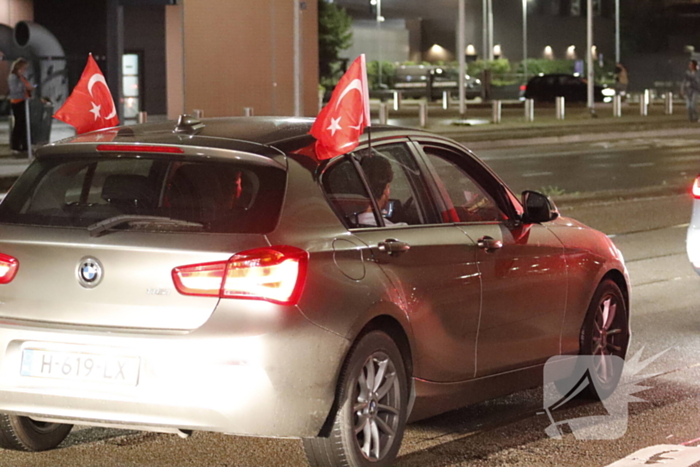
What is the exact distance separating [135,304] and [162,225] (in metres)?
0.33

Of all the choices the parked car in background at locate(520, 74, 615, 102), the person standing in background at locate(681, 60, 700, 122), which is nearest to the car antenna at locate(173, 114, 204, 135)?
the person standing in background at locate(681, 60, 700, 122)

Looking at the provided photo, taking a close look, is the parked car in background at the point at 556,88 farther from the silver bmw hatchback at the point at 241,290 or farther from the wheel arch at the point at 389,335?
the wheel arch at the point at 389,335

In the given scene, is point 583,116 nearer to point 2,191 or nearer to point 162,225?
point 2,191

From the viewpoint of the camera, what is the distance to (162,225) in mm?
4941

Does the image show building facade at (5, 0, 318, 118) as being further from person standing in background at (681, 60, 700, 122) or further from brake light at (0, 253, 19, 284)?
brake light at (0, 253, 19, 284)

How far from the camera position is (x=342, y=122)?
5438 millimetres

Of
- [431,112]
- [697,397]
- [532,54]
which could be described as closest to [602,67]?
[532,54]

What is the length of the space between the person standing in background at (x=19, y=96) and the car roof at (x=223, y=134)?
64.3 feet

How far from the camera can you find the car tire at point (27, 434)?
220 inches

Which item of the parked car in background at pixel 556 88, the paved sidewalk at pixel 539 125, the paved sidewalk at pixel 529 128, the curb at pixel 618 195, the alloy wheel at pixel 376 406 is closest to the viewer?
the alloy wheel at pixel 376 406

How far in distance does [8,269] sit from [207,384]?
3.19ft

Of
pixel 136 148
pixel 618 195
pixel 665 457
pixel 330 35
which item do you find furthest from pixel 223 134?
pixel 330 35

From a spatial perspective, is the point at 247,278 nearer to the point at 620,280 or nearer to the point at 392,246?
the point at 392,246

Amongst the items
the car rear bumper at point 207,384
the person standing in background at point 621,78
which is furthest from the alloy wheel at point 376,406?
the person standing in background at point 621,78
